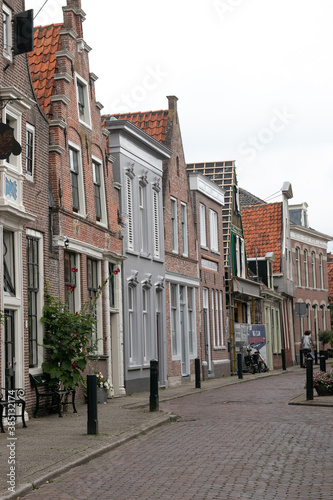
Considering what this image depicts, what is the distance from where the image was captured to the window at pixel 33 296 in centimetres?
1845

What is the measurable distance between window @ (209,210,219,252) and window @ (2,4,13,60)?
61.6 ft

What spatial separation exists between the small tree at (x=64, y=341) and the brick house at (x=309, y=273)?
3478 centimetres

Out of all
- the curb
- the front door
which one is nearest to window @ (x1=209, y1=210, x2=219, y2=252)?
the front door

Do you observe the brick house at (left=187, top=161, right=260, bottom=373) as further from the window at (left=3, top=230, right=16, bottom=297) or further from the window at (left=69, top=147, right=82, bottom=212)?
the window at (left=3, top=230, right=16, bottom=297)

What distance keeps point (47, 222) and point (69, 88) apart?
3.99 metres

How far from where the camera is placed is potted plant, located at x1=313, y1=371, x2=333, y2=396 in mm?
20750

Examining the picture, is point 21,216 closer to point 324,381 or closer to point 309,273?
point 324,381

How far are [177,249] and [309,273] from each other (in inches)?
1029

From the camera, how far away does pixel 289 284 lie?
5066cm

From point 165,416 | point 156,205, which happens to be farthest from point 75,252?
point 156,205

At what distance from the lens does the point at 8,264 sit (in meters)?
17.3

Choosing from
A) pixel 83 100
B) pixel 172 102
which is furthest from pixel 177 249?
pixel 83 100

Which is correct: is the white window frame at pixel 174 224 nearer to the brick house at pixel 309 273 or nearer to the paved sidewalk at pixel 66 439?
Result: the paved sidewalk at pixel 66 439

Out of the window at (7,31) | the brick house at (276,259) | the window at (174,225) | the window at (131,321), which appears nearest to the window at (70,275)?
the window at (131,321)
